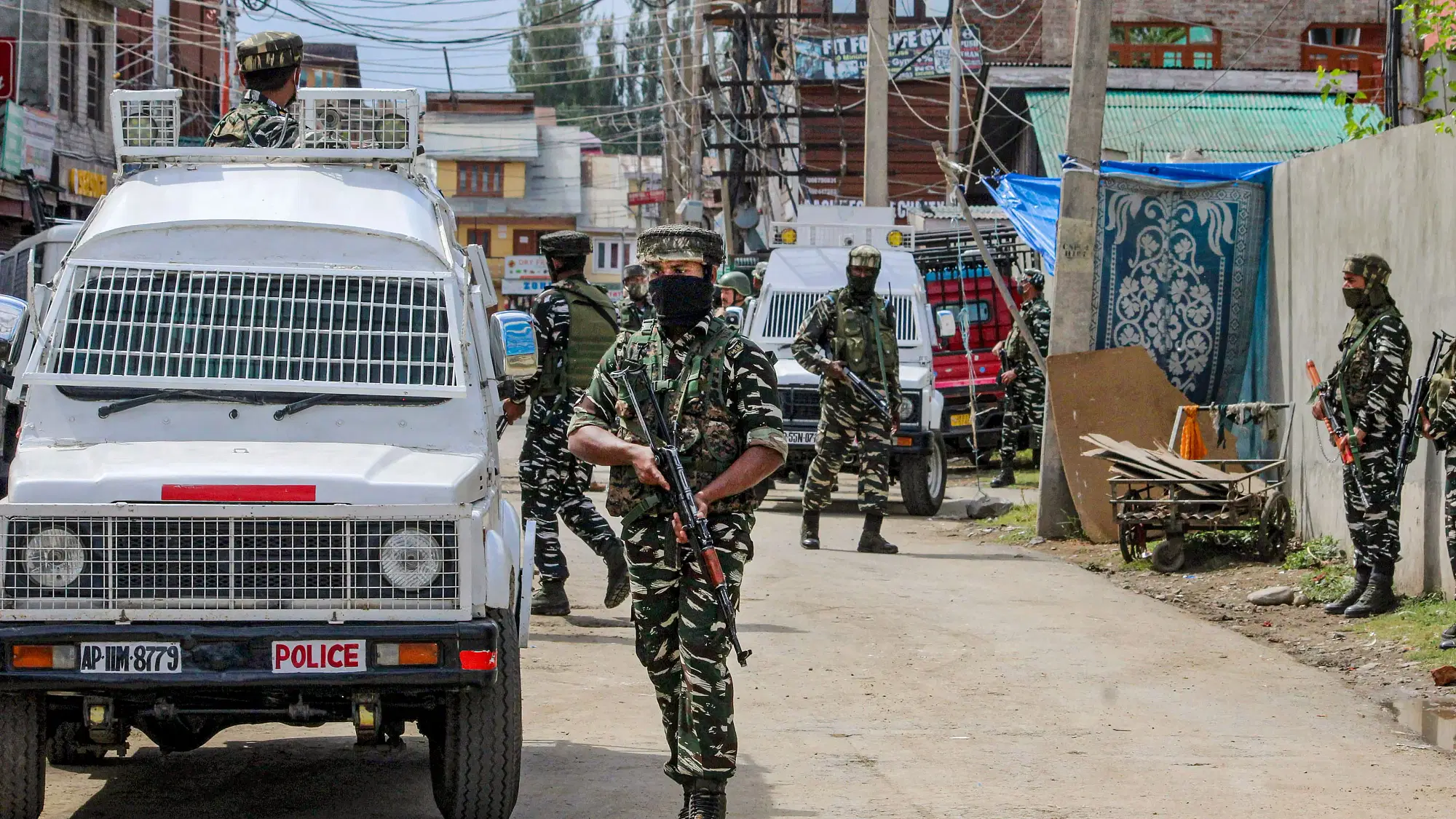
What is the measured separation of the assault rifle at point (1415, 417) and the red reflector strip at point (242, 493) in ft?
20.2

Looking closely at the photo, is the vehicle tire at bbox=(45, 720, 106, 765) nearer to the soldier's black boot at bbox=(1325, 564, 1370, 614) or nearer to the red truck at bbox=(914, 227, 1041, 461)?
the soldier's black boot at bbox=(1325, 564, 1370, 614)

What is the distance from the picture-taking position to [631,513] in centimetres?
554

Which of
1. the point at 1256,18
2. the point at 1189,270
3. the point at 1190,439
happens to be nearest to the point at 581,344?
the point at 1190,439

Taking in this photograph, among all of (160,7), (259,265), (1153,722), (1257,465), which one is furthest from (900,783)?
(160,7)

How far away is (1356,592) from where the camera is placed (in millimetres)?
9977

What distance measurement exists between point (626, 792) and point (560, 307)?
3842 mm

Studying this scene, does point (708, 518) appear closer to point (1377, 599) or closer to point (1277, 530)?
point (1377, 599)

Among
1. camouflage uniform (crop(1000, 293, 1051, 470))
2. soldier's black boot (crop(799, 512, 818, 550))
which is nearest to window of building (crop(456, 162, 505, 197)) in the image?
camouflage uniform (crop(1000, 293, 1051, 470))

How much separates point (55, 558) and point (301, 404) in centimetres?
103

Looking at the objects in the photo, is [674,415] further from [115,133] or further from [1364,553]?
[1364,553]

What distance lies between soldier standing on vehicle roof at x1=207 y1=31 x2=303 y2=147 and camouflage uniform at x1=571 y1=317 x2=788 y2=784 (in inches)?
91.2

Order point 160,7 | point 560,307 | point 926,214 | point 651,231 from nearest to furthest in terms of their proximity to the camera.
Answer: point 651,231, point 560,307, point 926,214, point 160,7

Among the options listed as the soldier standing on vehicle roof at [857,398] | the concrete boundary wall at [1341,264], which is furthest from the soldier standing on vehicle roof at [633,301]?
the concrete boundary wall at [1341,264]

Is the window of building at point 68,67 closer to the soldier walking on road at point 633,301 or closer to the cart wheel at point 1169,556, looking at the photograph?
the soldier walking on road at point 633,301
